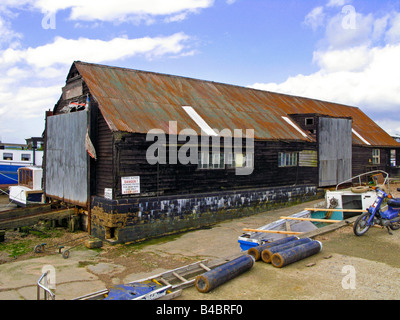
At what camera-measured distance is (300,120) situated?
22.5m

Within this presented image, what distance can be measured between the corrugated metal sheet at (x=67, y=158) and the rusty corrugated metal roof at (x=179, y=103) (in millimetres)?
1825

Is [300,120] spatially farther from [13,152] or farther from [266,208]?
[13,152]

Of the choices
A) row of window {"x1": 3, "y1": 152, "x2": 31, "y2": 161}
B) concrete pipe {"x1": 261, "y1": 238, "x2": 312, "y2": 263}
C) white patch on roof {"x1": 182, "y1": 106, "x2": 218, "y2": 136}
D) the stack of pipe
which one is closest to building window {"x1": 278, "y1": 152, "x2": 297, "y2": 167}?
white patch on roof {"x1": 182, "y1": 106, "x2": 218, "y2": 136}

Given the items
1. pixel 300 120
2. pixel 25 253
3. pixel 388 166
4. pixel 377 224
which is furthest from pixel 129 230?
pixel 388 166

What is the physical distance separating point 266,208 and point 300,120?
283 inches

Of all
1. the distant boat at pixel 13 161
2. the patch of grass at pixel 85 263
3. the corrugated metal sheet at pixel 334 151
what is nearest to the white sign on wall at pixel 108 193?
the patch of grass at pixel 85 263

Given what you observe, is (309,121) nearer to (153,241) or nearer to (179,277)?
(153,241)

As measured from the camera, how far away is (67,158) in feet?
52.4

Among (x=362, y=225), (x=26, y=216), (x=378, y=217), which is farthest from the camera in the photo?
(x=26, y=216)

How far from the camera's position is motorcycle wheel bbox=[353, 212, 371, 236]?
969cm

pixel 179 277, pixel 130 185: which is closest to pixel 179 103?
pixel 130 185

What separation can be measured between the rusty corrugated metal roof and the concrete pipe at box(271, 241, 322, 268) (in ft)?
26.4

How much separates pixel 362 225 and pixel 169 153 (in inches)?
311
